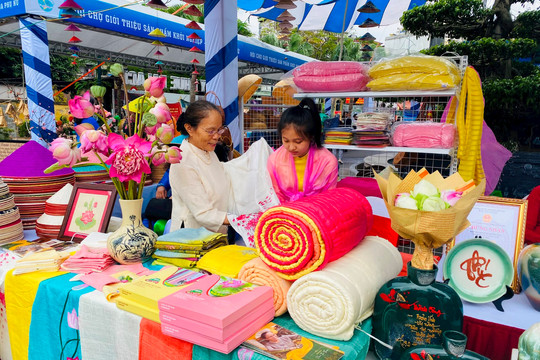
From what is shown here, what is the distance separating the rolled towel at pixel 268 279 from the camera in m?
1.21

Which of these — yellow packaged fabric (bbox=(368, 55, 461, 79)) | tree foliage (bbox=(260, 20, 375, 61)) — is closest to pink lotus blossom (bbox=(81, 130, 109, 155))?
yellow packaged fabric (bbox=(368, 55, 461, 79))

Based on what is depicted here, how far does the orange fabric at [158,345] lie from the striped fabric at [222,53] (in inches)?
118

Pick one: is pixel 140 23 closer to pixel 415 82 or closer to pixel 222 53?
pixel 222 53

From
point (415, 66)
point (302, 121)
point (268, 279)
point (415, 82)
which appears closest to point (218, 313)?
point (268, 279)

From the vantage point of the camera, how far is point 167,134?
1612mm

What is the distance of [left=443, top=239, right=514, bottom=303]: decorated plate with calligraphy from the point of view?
129cm

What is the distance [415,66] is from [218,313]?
7.48 ft

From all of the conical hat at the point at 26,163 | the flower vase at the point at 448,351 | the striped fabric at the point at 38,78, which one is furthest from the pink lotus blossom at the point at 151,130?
the striped fabric at the point at 38,78

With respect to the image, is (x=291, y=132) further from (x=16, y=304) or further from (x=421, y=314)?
(x=16, y=304)

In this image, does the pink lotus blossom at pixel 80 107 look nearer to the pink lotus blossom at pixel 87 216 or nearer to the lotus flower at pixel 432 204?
the pink lotus blossom at pixel 87 216

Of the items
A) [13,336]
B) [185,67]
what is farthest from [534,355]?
[185,67]

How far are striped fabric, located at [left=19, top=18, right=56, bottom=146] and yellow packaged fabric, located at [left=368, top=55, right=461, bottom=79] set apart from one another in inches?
199

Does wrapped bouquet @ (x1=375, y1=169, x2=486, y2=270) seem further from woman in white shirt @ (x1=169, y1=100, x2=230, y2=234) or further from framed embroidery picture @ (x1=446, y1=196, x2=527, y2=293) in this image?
woman in white shirt @ (x1=169, y1=100, x2=230, y2=234)

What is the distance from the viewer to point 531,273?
4.14ft
